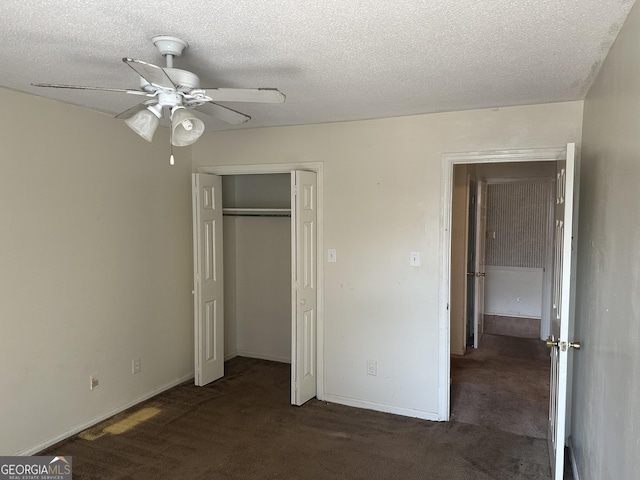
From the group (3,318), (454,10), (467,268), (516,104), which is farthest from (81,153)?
(467,268)

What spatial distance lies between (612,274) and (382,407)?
2.30 m

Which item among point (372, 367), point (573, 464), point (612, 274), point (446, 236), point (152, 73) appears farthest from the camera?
point (372, 367)

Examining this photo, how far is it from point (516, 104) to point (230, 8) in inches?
88.0

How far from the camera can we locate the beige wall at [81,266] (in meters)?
2.92

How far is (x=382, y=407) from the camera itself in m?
3.78

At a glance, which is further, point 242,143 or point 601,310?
point 242,143

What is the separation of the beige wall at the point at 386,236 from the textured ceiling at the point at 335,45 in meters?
0.42

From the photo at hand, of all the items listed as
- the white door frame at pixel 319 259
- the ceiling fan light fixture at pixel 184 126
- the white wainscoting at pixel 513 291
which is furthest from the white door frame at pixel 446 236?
the white wainscoting at pixel 513 291

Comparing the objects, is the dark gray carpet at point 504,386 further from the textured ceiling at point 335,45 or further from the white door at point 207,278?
the textured ceiling at point 335,45

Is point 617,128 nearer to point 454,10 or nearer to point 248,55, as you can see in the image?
point 454,10

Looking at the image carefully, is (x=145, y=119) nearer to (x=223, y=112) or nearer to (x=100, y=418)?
(x=223, y=112)

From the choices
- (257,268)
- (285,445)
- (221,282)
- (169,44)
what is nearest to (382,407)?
(285,445)

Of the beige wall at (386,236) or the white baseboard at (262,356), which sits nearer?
the beige wall at (386,236)

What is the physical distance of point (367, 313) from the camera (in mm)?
3787
